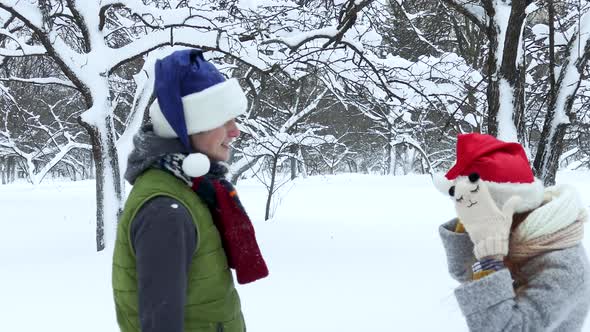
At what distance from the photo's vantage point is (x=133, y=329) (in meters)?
1.60

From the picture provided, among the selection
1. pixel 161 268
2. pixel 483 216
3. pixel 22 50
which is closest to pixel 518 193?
pixel 483 216

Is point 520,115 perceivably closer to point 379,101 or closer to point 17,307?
point 379,101

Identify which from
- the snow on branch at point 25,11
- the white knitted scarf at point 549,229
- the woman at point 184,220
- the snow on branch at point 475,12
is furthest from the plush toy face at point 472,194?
the snow on branch at point 25,11

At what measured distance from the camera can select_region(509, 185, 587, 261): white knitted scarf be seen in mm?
1669

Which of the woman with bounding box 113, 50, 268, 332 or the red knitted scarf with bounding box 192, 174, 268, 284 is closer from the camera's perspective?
the woman with bounding box 113, 50, 268, 332

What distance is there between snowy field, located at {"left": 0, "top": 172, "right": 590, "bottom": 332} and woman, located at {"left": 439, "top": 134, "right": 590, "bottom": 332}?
70 centimetres

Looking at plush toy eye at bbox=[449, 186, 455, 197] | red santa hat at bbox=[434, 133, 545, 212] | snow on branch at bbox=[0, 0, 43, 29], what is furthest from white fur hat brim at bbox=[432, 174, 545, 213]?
snow on branch at bbox=[0, 0, 43, 29]

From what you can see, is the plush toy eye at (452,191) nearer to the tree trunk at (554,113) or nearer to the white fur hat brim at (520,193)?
the white fur hat brim at (520,193)

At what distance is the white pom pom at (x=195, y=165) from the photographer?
1.54 m

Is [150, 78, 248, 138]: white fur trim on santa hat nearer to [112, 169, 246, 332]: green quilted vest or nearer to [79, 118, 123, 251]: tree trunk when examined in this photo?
[112, 169, 246, 332]: green quilted vest

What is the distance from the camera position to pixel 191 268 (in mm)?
1551

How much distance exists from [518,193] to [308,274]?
3.50 m

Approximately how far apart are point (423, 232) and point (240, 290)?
348 centimetres

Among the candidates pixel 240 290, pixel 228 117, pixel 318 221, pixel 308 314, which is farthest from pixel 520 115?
pixel 318 221
